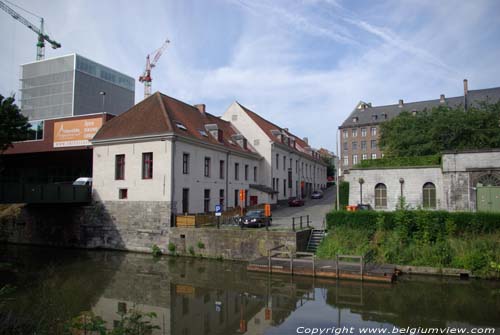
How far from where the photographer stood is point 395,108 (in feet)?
217

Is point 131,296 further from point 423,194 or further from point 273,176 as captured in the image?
point 273,176

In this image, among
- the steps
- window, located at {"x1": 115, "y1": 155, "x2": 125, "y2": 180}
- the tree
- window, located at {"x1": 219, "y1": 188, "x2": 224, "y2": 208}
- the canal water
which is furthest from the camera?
window, located at {"x1": 219, "y1": 188, "x2": 224, "y2": 208}

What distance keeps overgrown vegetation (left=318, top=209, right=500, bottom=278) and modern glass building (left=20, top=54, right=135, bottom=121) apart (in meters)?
79.8

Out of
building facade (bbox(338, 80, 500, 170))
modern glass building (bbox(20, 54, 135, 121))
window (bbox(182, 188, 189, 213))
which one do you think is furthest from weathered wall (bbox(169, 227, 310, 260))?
modern glass building (bbox(20, 54, 135, 121))

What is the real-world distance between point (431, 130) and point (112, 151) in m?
26.8

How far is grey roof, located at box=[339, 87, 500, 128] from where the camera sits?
5475 centimetres

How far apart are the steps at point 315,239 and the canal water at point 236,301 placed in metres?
4.16

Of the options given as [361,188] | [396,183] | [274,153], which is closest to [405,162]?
[396,183]

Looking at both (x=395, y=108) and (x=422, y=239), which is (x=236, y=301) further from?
(x=395, y=108)

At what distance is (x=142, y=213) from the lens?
24.4 metres

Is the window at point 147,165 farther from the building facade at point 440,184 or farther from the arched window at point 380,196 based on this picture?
the arched window at point 380,196

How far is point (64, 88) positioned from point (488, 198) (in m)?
92.6

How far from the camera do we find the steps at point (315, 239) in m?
20.7

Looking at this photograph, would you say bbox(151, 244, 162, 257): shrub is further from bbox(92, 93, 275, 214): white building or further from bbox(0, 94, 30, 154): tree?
bbox(0, 94, 30, 154): tree
